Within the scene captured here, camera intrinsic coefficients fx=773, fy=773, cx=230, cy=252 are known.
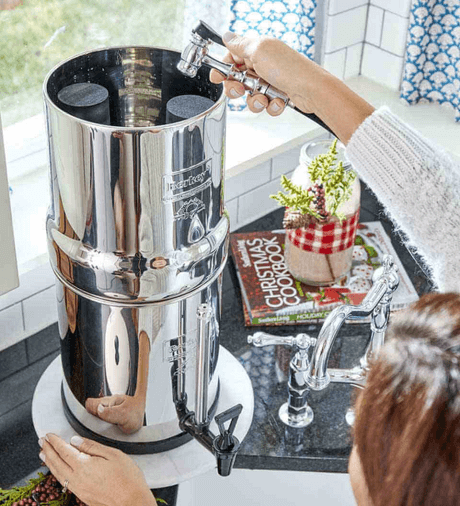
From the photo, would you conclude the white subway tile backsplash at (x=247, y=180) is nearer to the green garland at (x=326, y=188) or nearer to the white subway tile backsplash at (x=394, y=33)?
the green garland at (x=326, y=188)

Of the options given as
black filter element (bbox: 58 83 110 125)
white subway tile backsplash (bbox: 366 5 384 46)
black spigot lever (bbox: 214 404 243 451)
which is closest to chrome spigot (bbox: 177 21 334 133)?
black filter element (bbox: 58 83 110 125)

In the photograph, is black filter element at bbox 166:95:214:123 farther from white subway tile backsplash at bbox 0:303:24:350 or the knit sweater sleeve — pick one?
white subway tile backsplash at bbox 0:303:24:350

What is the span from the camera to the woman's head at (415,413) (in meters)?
0.54

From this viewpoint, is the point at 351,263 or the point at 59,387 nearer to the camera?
the point at 59,387

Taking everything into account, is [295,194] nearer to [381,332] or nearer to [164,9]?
[381,332]

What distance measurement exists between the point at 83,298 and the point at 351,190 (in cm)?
58

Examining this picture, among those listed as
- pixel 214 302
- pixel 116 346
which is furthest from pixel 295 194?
pixel 116 346

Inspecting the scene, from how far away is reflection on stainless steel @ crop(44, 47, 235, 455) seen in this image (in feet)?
2.84

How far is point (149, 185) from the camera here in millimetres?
873

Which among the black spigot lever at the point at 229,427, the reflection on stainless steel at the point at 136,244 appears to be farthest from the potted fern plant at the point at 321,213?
the black spigot lever at the point at 229,427

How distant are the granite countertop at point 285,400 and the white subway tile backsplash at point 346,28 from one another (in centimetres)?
56

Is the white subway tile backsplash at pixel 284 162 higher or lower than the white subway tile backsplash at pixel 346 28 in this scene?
lower

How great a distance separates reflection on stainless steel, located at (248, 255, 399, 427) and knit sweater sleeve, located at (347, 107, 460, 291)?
0.17 metres

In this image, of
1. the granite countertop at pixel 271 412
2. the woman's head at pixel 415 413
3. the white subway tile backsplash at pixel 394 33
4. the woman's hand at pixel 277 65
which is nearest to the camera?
the woman's head at pixel 415 413
